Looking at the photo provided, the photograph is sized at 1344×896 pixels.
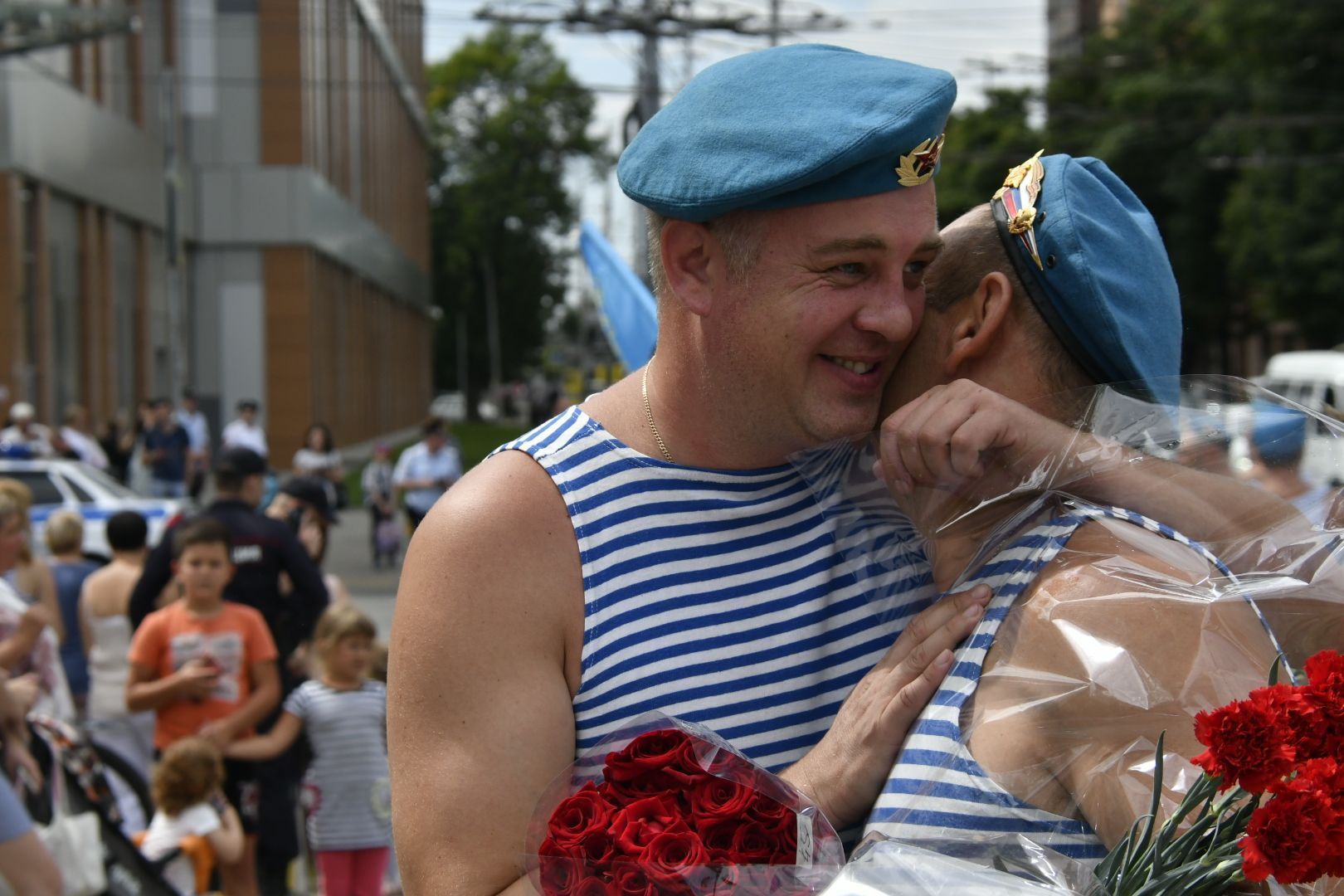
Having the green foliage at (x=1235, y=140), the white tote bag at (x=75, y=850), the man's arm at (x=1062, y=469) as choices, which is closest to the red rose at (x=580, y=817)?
the man's arm at (x=1062, y=469)

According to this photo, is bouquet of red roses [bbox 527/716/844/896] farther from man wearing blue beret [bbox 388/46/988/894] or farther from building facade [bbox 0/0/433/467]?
building facade [bbox 0/0/433/467]

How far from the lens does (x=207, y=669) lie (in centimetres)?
615

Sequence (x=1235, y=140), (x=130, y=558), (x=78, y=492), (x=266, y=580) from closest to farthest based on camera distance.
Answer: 1. (x=266, y=580)
2. (x=130, y=558)
3. (x=78, y=492)
4. (x=1235, y=140)

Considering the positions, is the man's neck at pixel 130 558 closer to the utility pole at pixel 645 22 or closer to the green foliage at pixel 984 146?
the utility pole at pixel 645 22

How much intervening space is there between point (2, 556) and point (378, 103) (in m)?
44.6

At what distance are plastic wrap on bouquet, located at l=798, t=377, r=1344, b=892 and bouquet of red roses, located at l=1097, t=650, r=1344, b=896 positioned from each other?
2cm

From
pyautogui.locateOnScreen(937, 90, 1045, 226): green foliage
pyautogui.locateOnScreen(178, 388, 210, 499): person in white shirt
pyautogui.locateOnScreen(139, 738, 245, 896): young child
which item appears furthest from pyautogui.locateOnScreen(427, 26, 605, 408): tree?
pyautogui.locateOnScreen(139, 738, 245, 896): young child

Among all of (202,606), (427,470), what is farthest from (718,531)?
(427,470)

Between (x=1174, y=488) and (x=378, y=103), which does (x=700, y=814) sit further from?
(x=378, y=103)

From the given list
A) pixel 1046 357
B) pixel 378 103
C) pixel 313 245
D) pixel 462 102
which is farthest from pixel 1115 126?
pixel 1046 357

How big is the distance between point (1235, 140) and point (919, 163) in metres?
34.4

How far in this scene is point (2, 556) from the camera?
6.87 m

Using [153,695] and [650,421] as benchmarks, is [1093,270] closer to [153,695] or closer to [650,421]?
[650,421]

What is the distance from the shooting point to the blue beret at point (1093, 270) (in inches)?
74.7
